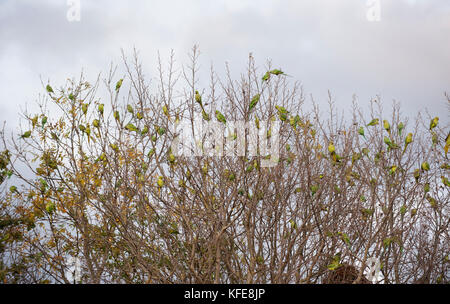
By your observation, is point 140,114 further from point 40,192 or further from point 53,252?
point 53,252

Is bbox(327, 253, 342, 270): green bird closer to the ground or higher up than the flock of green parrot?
closer to the ground

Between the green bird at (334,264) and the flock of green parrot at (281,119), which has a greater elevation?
the flock of green parrot at (281,119)

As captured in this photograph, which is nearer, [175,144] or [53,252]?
[175,144]

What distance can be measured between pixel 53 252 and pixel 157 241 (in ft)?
7.86

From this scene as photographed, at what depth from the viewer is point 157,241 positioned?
19.8 ft

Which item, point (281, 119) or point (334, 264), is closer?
point (334, 264)

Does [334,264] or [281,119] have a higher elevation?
[281,119]

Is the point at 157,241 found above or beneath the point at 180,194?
beneath
